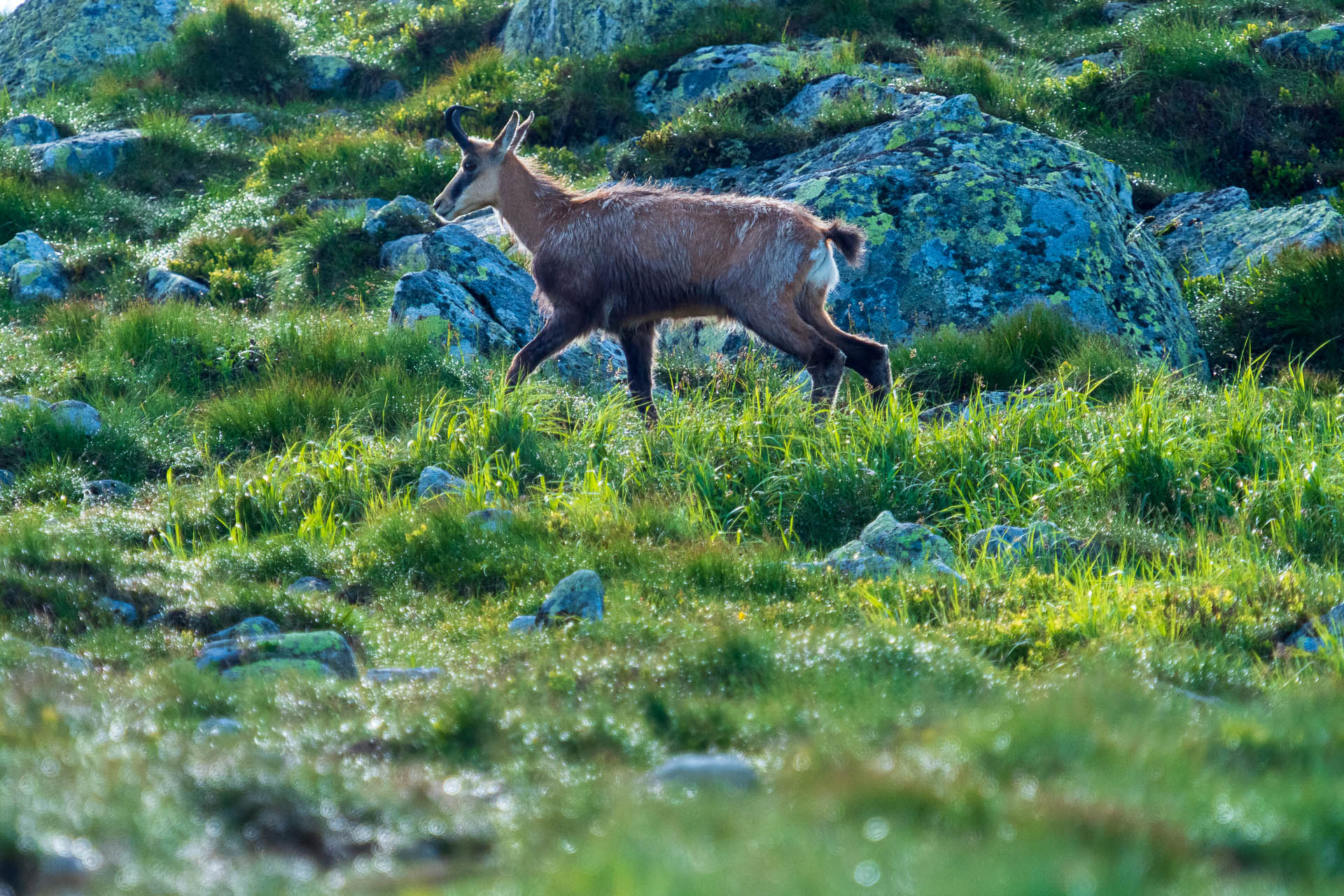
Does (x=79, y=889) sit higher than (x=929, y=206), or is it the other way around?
(x=79, y=889)

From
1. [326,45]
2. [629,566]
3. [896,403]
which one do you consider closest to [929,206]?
[896,403]

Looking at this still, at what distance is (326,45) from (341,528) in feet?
53.2

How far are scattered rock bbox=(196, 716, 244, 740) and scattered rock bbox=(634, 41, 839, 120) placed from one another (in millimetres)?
12854

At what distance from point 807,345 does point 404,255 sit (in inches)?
208

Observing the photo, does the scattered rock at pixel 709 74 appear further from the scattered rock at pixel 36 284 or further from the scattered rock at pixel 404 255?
the scattered rock at pixel 36 284

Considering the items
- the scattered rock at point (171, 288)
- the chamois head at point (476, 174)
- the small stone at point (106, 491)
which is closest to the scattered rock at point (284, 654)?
the small stone at point (106, 491)

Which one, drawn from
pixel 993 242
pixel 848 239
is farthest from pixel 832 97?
pixel 848 239

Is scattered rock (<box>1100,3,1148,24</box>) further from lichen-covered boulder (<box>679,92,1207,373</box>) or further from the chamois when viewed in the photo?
the chamois

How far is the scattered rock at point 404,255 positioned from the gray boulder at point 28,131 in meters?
7.11

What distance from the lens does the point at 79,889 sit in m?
2.14

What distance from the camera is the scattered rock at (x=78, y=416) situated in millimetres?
8031

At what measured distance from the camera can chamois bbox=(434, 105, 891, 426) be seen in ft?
29.0

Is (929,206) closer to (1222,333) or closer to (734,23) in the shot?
(1222,333)

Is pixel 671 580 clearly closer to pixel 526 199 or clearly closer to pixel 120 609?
pixel 120 609
